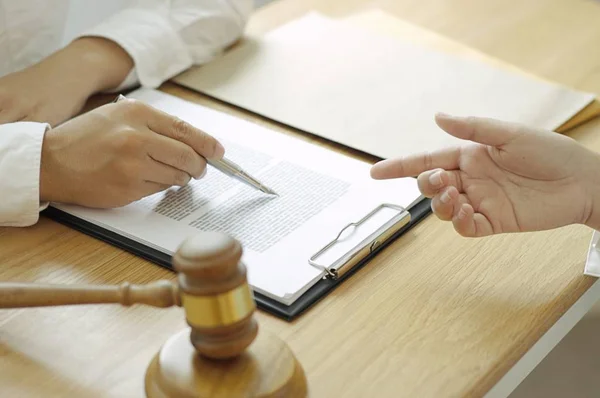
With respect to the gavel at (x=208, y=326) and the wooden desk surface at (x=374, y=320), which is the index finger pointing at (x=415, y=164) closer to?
the wooden desk surface at (x=374, y=320)

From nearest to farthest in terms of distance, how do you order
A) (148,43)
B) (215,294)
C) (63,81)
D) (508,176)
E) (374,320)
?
1. (215,294)
2. (374,320)
3. (508,176)
4. (63,81)
5. (148,43)

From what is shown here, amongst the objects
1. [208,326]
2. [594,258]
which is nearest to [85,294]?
[208,326]

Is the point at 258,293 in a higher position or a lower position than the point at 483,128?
lower

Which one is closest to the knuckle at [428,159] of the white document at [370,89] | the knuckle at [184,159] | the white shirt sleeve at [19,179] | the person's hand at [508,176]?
the person's hand at [508,176]

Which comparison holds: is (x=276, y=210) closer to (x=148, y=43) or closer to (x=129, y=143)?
(x=129, y=143)

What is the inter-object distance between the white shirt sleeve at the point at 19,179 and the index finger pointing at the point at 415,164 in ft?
1.22

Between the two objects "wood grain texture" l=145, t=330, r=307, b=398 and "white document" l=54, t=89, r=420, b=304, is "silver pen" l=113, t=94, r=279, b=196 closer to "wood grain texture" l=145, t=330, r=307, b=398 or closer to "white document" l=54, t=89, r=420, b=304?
"white document" l=54, t=89, r=420, b=304

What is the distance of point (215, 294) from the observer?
67 centimetres

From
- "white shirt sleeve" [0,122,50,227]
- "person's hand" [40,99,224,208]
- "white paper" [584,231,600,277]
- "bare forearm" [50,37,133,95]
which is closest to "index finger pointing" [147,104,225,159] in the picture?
"person's hand" [40,99,224,208]

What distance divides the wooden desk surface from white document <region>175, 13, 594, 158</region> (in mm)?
218

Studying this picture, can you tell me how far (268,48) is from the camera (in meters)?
1.40

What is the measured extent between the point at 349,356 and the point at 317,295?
0.09 metres

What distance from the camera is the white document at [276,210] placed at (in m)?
0.89

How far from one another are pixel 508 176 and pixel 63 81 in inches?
23.9
